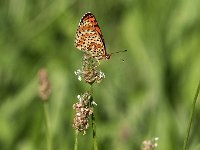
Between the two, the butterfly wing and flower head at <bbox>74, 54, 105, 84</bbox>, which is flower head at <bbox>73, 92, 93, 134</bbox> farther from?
the butterfly wing

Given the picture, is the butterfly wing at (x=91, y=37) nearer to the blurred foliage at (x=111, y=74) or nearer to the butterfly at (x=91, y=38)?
the butterfly at (x=91, y=38)

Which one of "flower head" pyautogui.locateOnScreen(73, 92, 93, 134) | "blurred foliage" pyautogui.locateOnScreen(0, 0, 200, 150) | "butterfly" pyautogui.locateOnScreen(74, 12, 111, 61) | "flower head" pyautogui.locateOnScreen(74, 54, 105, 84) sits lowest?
"flower head" pyautogui.locateOnScreen(73, 92, 93, 134)

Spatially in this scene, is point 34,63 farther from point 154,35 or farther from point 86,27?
point 86,27

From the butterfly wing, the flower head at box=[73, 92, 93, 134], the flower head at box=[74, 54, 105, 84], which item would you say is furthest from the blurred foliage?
the flower head at box=[73, 92, 93, 134]

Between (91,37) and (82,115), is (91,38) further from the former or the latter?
(82,115)

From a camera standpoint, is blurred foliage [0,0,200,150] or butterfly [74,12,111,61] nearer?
butterfly [74,12,111,61]

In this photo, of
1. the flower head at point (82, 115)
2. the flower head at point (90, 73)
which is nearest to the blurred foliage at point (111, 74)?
the flower head at point (90, 73)

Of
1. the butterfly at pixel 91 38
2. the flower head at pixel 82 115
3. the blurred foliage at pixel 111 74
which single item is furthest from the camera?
the blurred foliage at pixel 111 74
